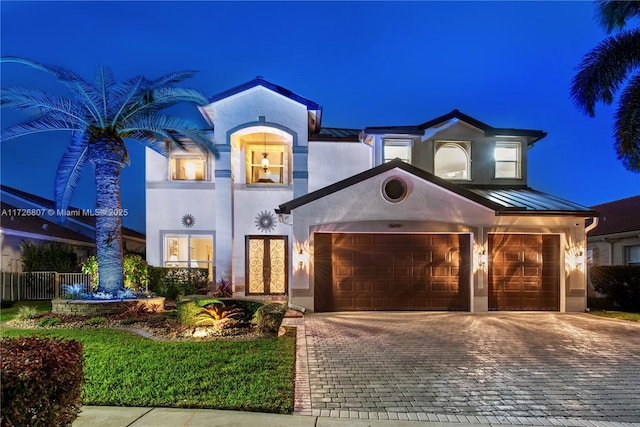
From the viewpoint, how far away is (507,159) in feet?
56.4

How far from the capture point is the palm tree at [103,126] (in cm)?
1197

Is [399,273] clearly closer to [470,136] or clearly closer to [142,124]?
[470,136]

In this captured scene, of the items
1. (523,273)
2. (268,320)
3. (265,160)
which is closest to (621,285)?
(523,273)

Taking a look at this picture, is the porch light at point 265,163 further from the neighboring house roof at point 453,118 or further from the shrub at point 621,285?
the shrub at point 621,285

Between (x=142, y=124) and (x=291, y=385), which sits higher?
(x=142, y=124)

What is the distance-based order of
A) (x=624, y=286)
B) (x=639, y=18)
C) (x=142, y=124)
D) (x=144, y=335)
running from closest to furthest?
1. (x=144, y=335)
2. (x=142, y=124)
3. (x=639, y=18)
4. (x=624, y=286)

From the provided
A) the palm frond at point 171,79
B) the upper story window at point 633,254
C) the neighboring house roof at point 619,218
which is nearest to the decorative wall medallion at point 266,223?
the palm frond at point 171,79

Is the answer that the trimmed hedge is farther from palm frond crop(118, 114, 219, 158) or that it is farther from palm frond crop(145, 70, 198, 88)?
palm frond crop(145, 70, 198, 88)

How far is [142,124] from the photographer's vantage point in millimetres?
12609

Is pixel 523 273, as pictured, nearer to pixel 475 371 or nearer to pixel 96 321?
pixel 475 371

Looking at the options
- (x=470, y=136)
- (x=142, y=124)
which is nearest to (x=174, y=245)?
(x=142, y=124)

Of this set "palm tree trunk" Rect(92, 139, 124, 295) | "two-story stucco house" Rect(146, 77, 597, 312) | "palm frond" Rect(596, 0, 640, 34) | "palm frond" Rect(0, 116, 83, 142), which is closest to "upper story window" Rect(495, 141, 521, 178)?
"two-story stucco house" Rect(146, 77, 597, 312)

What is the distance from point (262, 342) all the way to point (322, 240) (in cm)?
527

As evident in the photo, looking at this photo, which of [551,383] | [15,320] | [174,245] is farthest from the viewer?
[174,245]
